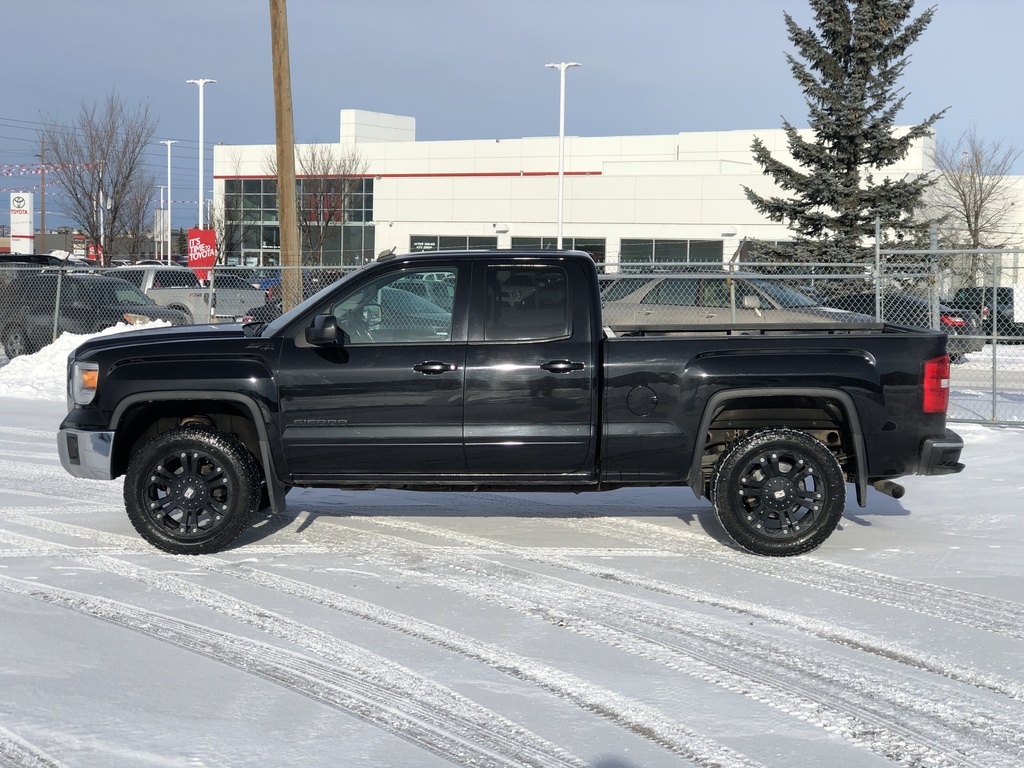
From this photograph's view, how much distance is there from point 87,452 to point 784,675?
14.8ft

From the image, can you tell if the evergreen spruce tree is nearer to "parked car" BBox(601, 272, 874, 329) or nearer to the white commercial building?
"parked car" BBox(601, 272, 874, 329)

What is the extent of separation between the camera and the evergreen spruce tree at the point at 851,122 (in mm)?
27500

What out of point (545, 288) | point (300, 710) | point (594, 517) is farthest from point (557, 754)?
point (594, 517)

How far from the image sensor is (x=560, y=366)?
6.80 m

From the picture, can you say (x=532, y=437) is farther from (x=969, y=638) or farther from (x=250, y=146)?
(x=250, y=146)

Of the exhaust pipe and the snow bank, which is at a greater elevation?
the snow bank

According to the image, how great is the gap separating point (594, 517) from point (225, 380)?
2968 mm

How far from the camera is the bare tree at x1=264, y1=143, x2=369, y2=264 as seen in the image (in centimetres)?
5412

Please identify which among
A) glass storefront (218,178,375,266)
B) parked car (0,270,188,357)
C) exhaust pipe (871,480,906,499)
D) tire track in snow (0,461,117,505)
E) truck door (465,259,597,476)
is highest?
glass storefront (218,178,375,266)

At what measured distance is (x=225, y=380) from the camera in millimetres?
Result: 6887

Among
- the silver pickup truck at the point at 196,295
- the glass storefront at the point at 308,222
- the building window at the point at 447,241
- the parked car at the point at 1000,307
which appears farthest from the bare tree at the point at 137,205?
the parked car at the point at 1000,307

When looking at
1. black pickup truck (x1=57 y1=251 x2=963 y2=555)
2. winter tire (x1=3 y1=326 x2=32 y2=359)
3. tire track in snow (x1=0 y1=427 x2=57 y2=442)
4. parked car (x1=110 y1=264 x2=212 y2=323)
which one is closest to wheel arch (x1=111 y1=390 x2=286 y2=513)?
black pickup truck (x1=57 y1=251 x2=963 y2=555)

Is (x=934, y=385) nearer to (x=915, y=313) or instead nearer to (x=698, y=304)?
(x=698, y=304)

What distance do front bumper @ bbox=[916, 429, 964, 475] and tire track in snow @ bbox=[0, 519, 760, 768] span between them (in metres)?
3.12
